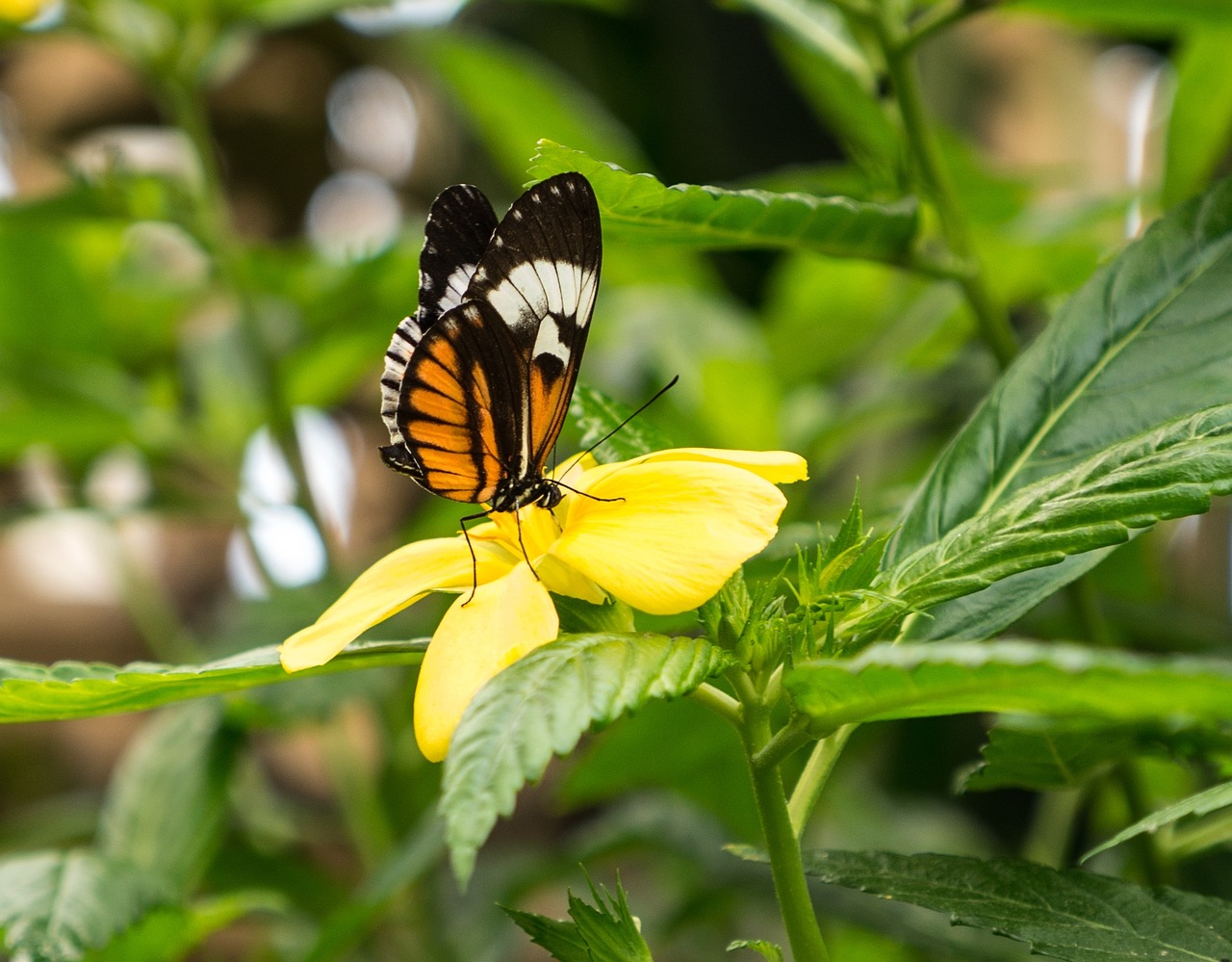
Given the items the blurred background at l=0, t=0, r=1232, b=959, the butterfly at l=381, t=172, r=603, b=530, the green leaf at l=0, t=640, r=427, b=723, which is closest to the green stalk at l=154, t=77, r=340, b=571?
the blurred background at l=0, t=0, r=1232, b=959

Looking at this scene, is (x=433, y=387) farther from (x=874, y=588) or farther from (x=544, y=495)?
(x=874, y=588)

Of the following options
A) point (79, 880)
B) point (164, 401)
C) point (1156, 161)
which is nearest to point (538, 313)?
point (79, 880)

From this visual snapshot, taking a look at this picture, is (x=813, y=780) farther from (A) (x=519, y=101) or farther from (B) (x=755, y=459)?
(A) (x=519, y=101)

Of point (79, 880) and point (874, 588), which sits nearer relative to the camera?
point (874, 588)

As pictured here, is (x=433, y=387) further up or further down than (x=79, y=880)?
further up

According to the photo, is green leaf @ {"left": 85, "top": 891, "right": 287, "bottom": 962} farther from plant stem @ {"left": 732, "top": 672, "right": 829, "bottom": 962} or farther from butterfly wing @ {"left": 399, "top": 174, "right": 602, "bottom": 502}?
plant stem @ {"left": 732, "top": 672, "right": 829, "bottom": 962}

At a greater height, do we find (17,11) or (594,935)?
(17,11)

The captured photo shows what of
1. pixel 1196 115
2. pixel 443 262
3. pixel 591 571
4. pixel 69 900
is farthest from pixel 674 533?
pixel 1196 115

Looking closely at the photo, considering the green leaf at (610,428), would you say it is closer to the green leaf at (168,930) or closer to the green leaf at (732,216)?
the green leaf at (732,216)
